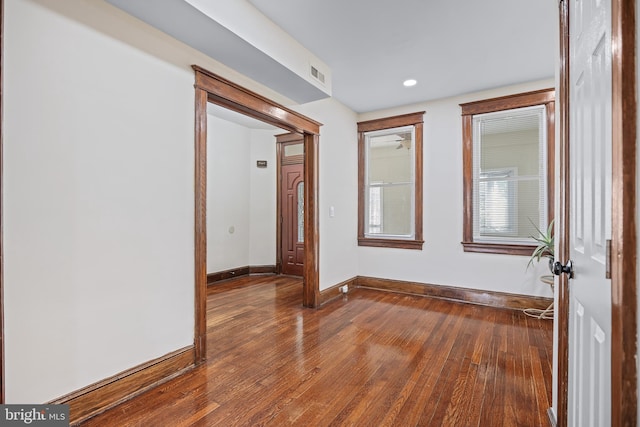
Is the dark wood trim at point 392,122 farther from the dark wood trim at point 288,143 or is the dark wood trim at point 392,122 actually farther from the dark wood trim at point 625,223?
the dark wood trim at point 625,223

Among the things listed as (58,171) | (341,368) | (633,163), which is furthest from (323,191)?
(633,163)

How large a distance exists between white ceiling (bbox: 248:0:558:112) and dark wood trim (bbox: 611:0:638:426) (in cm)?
126

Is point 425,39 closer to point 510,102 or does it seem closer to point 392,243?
point 510,102

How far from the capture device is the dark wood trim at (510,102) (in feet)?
11.8

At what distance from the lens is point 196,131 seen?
92.3 inches

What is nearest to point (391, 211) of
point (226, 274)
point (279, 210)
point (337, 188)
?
point (337, 188)

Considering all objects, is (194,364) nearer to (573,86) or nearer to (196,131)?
(196,131)

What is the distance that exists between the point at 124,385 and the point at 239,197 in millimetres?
3968

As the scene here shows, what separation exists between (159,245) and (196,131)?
35.9 inches

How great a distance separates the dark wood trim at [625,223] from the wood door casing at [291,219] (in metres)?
4.96

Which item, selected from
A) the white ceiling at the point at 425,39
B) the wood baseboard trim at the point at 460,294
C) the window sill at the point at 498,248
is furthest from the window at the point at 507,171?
the wood baseboard trim at the point at 460,294

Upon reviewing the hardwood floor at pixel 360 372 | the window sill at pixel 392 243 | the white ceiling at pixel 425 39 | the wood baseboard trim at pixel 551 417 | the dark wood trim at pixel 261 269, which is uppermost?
the white ceiling at pixel 425 39

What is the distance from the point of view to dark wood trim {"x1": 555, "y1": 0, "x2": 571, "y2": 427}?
1404mm

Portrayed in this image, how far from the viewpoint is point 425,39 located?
2709mm
